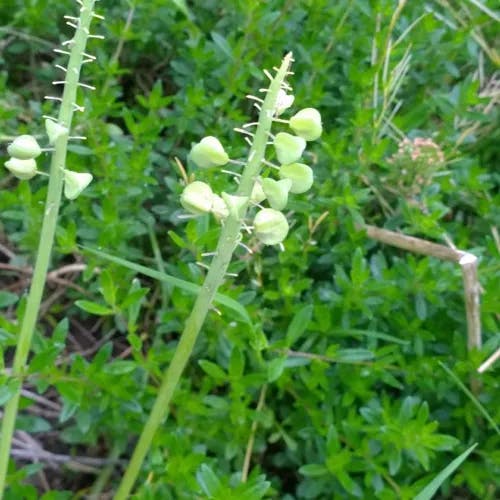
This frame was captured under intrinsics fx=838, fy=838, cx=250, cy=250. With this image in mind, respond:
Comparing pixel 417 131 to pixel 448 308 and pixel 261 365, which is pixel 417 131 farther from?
pixel 261 365

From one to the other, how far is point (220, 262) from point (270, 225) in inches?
3.1

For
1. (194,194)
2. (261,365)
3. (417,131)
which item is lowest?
(261,365)

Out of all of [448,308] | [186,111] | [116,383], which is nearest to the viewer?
[116,383]

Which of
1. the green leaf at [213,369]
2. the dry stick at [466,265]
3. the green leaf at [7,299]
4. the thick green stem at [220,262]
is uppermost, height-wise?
the thick green stem at [220,262]

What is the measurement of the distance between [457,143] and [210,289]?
0.99m

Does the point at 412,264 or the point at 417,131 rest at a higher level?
the point at 417,131

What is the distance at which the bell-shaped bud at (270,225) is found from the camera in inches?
33.3

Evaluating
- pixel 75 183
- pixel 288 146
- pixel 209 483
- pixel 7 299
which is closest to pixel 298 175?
pixel 288 146

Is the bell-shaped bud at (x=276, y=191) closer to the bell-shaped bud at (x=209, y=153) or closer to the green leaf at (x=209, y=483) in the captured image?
the bell-shaped bud at (x=209, y=153)

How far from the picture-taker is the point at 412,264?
1542 mm

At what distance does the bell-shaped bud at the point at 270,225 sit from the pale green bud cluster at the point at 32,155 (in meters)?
0.22

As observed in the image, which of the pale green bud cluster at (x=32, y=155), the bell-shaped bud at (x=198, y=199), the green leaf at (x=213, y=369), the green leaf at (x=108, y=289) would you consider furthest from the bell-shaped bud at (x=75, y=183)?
the green leaf at (x=213, y=369)

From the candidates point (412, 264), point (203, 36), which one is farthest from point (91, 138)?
point (412, 264)

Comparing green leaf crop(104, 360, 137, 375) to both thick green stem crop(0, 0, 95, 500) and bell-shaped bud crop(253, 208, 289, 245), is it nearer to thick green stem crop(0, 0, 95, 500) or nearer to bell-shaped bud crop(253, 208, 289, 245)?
thick green stem crop(0, 0, 95, 500)
